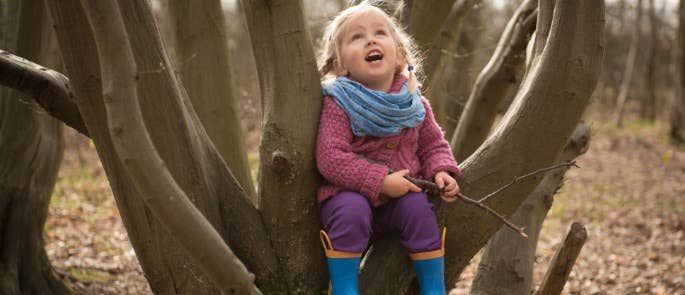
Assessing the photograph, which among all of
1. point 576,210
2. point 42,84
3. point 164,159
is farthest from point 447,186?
point 576,210

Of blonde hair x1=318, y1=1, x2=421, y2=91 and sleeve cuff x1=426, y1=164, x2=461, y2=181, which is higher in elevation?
blonde hair x1=318, y1=1, x2=421, y2=91

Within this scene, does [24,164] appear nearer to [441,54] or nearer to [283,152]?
[283,152]

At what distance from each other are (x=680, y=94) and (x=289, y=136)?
1357 cm

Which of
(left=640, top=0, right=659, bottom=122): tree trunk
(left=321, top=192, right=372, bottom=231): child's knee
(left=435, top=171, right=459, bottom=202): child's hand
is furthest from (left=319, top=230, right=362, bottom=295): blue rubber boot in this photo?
(left=640, top=0, right=659, bottom=122): tree trunk

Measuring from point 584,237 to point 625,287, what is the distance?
279 centimetres

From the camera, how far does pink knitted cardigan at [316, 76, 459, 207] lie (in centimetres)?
272

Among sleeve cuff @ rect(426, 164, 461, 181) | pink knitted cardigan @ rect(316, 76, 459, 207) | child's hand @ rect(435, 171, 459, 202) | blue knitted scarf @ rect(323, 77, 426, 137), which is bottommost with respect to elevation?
child's hand @ rect(435, 171, 459, 202)

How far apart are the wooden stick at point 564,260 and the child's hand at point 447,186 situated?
1.08 meters

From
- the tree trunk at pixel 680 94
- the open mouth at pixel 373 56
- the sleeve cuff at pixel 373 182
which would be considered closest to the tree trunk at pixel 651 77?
the tree trunk at pixel 680 94

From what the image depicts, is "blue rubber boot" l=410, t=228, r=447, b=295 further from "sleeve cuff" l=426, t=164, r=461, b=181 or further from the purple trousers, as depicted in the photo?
"sleeve cuff" l=426, t=164, r=461, b=181

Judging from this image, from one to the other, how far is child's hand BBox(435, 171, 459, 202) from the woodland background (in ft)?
7.12

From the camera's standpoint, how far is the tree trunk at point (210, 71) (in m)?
4.62

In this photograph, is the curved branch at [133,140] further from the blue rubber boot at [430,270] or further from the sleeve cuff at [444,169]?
the sleeve cuff at [444,169]

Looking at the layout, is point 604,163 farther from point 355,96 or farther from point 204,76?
point 355,96
